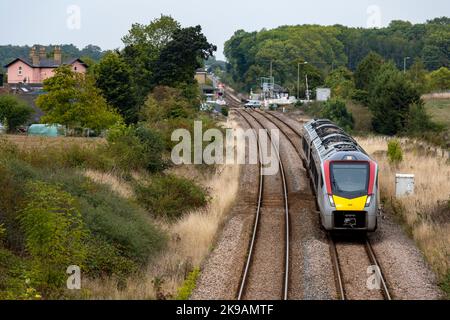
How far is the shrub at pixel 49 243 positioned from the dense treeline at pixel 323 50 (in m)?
115

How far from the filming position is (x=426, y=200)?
80.2ft

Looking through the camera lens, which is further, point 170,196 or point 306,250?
point 170,196

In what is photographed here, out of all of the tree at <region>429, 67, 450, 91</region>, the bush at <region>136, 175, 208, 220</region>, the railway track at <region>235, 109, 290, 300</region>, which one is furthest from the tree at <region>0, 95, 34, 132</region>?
the tree at <region>429, 67, 450, 91</region>

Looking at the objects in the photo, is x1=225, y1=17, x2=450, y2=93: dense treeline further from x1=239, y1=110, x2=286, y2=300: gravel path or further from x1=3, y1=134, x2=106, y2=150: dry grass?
x1=239, y1=110, x2=286, y2=300: gravel path

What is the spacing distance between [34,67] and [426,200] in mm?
86856

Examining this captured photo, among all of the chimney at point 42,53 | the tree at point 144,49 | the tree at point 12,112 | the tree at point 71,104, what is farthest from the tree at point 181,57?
the chimney at point 42,53

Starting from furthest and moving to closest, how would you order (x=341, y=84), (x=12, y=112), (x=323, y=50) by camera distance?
(x=323, y=50)
(x=341, y=84)
(x=12, y=112)

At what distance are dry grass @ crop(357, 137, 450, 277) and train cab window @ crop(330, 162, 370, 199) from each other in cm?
246

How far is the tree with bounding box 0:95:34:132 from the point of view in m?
50.4

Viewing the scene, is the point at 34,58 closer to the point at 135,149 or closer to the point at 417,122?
the point at 417,122

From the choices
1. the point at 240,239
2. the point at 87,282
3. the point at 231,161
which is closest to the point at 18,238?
the point at 87,282

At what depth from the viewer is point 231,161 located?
35125mm

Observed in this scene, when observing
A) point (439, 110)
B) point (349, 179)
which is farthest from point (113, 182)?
point (439, 110)
